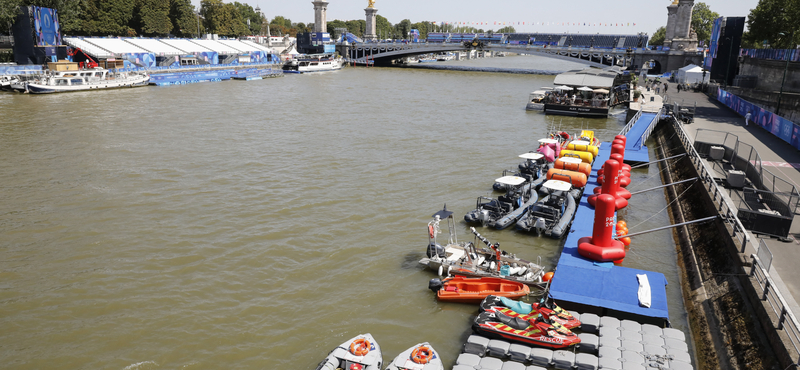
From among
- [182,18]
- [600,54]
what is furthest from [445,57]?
[182,18]

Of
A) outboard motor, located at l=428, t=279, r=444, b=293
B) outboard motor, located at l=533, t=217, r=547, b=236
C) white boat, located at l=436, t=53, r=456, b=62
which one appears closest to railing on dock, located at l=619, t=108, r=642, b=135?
outboard motor, located at l=533, t=217, r=547, b=236

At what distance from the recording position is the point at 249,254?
60.6 feet

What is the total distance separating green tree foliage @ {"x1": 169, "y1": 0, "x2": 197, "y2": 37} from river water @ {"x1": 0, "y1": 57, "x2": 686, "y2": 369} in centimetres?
7344

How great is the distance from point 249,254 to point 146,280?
132 inches

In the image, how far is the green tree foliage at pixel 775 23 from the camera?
55781 mm

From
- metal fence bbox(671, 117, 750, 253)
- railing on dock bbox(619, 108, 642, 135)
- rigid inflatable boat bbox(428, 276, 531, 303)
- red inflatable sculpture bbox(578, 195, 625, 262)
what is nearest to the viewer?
metal fence bbox(671, 117, 750, 253)

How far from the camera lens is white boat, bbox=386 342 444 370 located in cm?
1184

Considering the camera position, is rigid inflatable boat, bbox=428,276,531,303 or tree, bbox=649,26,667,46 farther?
tree, bbox=649,26,667,46

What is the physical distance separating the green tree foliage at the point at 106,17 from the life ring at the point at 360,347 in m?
97.4

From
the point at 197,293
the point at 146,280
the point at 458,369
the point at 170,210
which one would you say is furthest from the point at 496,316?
the point at 170,210

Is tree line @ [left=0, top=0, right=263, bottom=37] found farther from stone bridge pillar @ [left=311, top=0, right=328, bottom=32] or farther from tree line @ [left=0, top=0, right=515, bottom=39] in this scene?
stone bridge pillar @ [left=311, top=0, right=328, bottom=32]

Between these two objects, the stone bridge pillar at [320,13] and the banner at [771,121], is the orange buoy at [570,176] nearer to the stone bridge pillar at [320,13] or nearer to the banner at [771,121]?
the banner at [771,121]

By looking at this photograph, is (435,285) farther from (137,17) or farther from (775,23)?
(137,17)

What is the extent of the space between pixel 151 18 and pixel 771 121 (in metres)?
103
